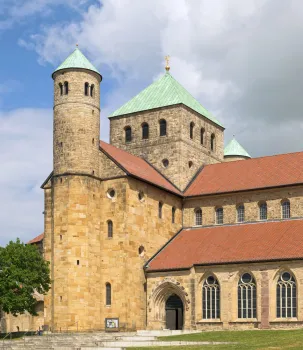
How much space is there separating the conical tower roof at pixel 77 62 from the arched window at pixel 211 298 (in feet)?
66.0

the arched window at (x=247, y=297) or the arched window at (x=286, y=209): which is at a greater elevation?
the arched window at (x=286, y=209)

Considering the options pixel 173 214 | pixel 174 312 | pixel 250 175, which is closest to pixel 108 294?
pixel 174 312

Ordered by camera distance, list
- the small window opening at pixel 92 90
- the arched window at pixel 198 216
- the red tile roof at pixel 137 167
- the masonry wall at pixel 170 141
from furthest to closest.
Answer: the masonry wall at pixel 170 141
the arched window at pixel 198 216
the red tile roof at pixel 137 167
the small window opening at pixel 92 90

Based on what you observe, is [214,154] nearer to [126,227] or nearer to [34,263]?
[126,227]

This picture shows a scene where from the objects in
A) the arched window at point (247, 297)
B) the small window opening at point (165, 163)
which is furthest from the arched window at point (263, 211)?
the small window opening at point (165, 163)

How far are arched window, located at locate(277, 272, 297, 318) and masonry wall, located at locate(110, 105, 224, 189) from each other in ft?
55.5

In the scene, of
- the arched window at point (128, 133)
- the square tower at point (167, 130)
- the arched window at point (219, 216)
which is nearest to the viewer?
the arched window at point (219, 216)

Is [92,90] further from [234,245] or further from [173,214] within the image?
[234,245]

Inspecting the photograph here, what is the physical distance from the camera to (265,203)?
68.6 metres

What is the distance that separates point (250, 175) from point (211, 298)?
46.5 ft

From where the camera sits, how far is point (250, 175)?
7194 centimetres

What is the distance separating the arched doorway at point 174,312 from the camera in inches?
2544

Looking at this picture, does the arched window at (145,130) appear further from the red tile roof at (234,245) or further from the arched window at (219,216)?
the red tile roof at (234,245)

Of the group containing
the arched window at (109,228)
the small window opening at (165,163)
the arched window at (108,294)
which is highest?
the small window opening at (165,163)
